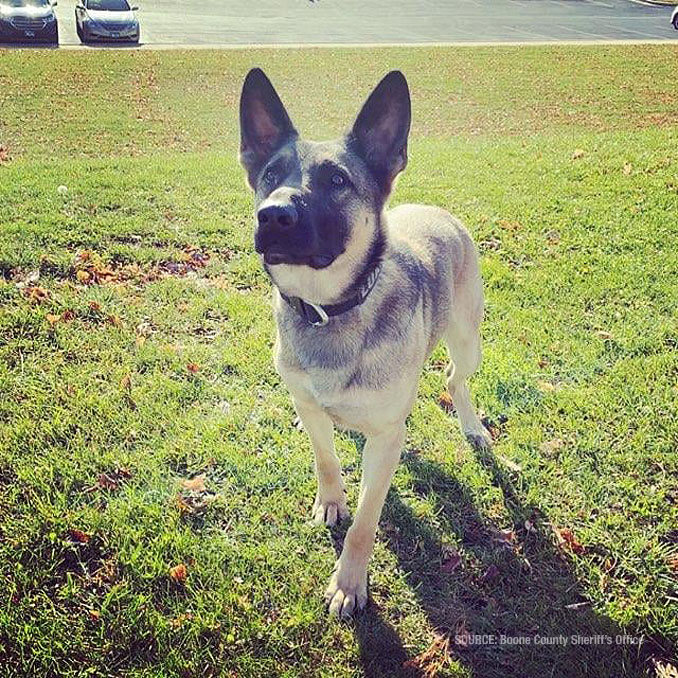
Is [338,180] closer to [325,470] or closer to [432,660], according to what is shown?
[325,470]

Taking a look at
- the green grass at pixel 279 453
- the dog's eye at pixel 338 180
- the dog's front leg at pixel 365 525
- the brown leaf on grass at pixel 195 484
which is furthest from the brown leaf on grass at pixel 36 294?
the dog's front leg at pixel 365 525

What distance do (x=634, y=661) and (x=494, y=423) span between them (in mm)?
1695

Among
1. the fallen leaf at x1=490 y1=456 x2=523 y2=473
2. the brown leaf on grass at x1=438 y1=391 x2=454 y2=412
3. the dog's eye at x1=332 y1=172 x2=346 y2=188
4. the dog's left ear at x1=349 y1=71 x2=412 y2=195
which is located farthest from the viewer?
the brown leaf on grass at x1=438 y1=391 x2=454 y2=412

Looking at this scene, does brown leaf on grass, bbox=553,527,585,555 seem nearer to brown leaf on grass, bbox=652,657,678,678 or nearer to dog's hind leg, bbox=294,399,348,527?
brown leaf on grass, bbox=652,657,678,678

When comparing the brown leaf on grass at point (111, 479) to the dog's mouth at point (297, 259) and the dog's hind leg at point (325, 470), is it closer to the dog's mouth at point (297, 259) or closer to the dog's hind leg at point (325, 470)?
the dog's hind leg at point (325, 470)

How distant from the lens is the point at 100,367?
446 centimetres

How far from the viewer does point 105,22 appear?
60.9ft

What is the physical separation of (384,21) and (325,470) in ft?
87.5

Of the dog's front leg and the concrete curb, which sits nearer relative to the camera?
the dog's front leg

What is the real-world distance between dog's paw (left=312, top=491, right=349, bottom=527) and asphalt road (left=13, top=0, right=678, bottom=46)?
63.6 feet

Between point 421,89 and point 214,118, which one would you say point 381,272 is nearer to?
point 214,118

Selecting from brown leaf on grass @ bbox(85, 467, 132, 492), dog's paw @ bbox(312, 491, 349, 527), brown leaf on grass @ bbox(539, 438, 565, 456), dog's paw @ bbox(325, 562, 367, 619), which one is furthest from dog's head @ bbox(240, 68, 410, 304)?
brown leaf on grass @ bbox(539, 438, 565, 456)

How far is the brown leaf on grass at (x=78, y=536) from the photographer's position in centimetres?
319

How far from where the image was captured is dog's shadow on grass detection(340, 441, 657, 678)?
2.74 meters
